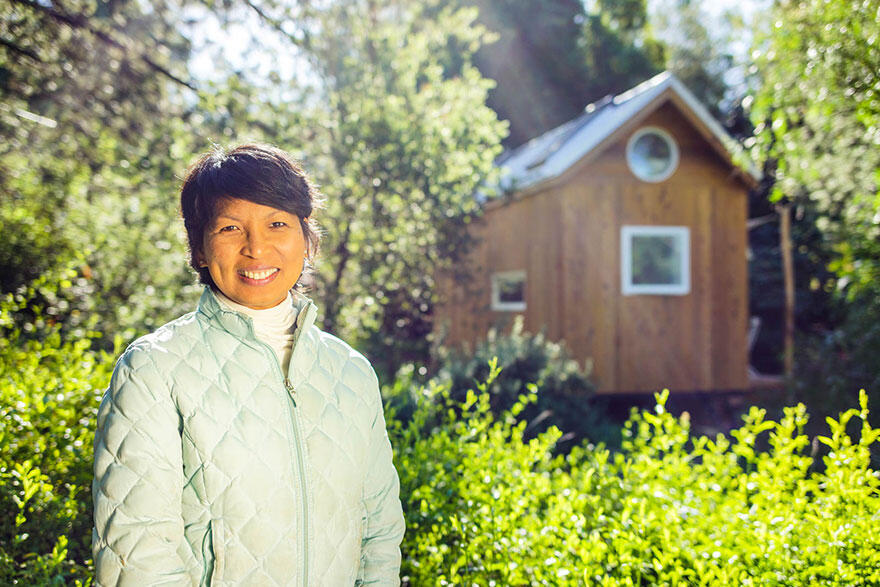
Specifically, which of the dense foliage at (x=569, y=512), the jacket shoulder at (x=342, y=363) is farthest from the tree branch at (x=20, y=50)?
the jacket shoulder at (x=342, y=363)

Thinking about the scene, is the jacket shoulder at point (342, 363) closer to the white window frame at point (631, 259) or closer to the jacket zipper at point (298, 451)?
the jacket zipper at point (298, 451)

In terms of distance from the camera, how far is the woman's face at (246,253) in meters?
1.70

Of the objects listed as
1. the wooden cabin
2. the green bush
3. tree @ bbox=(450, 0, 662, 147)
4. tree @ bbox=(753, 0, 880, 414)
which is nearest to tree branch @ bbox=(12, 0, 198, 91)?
the wooden cabin

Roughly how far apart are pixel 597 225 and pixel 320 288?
5458mm

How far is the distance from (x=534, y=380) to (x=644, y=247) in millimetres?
4818

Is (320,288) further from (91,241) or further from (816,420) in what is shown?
(816,420)

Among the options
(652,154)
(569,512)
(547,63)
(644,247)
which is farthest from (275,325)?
(547,63)

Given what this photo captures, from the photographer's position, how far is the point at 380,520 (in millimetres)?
1852

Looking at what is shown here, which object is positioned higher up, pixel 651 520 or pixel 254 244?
pixel 254 244

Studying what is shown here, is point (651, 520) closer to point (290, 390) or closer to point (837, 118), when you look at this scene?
point (290, 390)

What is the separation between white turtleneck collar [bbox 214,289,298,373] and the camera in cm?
173

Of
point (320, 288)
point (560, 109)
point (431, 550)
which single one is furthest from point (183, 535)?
point (560, 109)

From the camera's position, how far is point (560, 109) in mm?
24719

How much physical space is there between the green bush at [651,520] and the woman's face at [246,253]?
52.1 inches
